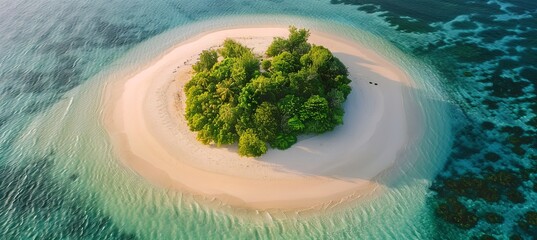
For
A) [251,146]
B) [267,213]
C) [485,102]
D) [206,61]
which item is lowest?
[267,213]

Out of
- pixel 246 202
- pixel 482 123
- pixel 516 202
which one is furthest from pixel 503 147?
pixel 246 202

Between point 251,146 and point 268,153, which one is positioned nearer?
point 251,146

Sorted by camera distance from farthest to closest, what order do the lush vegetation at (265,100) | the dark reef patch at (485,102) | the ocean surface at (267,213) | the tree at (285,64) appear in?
the tree at (285,64), the lush vegetation at (265,100), the dark reef patch at (485,102), the ocean surface at (267,213)

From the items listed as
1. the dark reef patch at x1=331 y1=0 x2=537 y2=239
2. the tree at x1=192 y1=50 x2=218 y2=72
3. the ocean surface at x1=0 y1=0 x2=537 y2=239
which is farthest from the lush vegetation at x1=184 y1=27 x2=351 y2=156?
the dark reef patch at x1=331 y1=0 x2=537 y2=239

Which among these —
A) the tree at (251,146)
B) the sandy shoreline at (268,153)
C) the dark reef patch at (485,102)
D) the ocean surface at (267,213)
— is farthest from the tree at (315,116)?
the dark reef patch at (485,102)

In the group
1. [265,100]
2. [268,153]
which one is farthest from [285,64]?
[268,153]

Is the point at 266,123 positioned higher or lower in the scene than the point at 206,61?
lower

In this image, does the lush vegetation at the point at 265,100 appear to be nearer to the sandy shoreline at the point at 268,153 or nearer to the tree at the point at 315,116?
the tree at the point at 315,116

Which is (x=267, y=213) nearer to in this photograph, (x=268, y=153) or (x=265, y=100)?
(x=268, y=153)
